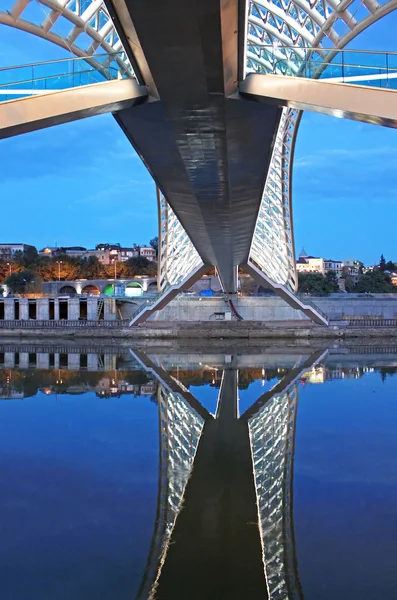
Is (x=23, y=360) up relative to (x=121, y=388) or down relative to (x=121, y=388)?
up

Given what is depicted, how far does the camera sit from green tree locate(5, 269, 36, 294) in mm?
99562

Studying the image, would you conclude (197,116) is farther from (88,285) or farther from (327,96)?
(88,285)

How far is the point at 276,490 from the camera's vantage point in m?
9.31

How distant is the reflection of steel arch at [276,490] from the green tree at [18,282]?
292 ft

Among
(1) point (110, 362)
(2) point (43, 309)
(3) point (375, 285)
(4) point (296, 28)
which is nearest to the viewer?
(4) point (296, 28)

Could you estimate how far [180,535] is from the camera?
7.44m

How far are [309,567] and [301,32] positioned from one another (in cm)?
1398

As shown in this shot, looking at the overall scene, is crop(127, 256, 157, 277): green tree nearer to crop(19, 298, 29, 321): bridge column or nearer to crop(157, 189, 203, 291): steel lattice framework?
crop(19, 298, 29, 321): bridge column

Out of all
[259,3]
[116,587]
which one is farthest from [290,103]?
[116,587]

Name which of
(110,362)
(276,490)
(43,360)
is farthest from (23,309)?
(276,490)

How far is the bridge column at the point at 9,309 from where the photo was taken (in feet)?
215

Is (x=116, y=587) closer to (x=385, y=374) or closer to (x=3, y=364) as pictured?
(x=385, y=374)

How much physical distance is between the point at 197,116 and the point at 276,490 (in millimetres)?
7695

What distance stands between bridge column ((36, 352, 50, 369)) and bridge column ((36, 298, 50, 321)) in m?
26.2
